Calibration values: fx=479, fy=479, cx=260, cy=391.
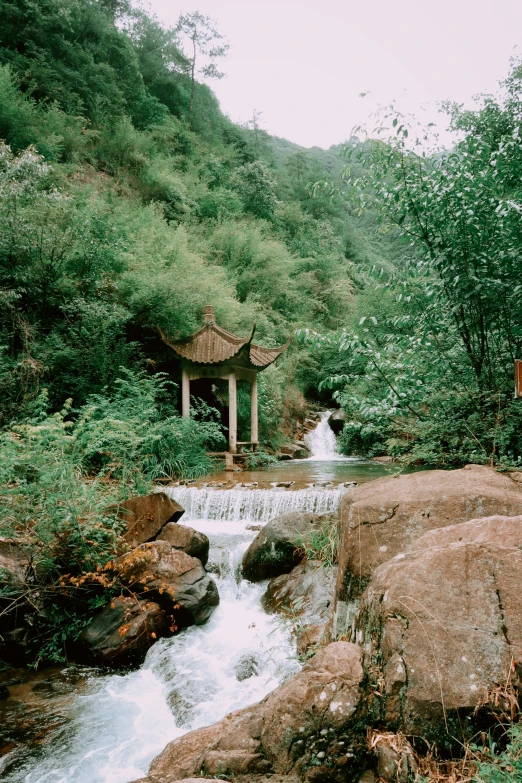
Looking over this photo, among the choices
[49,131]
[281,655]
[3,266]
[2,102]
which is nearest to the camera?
[281,655]

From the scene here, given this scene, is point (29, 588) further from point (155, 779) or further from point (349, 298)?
point (349, 298)

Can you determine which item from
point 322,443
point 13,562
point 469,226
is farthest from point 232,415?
point 469,226

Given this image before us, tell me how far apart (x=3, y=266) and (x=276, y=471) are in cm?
746

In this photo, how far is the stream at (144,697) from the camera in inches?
138

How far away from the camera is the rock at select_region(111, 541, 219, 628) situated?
16.8 feet

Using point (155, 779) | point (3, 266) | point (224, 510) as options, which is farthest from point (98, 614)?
point (3, 266)

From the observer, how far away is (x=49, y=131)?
58.4ft

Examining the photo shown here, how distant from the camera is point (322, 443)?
16.7 meters

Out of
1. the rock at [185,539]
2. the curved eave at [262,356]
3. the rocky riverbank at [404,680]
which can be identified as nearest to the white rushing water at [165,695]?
the rock at [185,539]

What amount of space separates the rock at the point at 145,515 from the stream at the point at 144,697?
106 centimetres

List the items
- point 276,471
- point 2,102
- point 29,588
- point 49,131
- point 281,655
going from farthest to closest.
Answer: point 49,131 < point 2,102 < point 276,471 < point 29,588 < point 281,655

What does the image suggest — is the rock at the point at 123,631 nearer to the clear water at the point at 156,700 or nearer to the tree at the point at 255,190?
the clear water at the point at 156,700

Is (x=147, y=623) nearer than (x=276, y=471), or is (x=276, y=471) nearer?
(x=147, y=623)

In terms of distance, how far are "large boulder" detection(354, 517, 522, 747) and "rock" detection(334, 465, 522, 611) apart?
70cm
